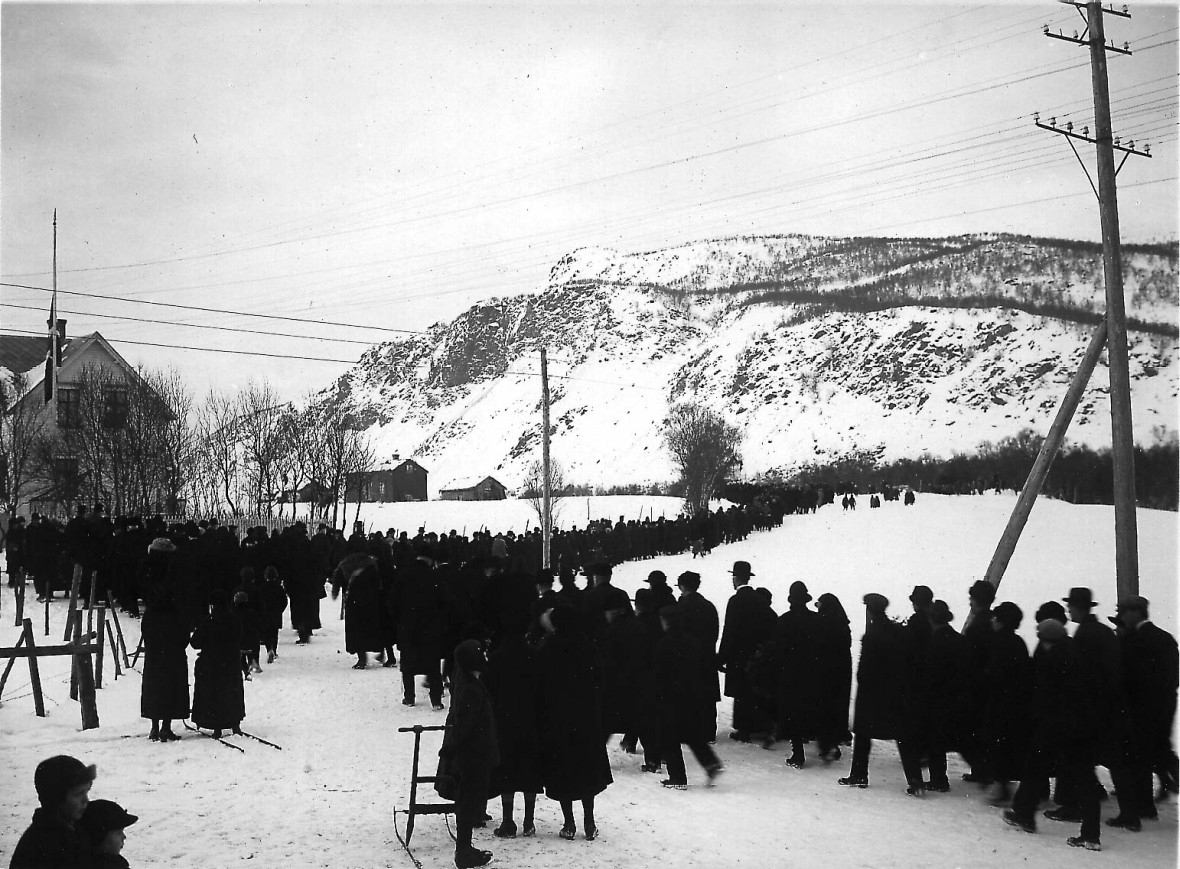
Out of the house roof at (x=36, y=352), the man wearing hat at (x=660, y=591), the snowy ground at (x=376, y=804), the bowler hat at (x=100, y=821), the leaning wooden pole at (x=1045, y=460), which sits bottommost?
the snowy ground at (x=376, y=804)

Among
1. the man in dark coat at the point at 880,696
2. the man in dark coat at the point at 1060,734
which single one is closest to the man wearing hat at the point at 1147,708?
the man in dark coat at the point at 1060,734

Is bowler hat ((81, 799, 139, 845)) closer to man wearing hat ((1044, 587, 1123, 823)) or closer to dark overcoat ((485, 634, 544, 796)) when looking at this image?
dark overcoat ((485, 634, 544, 796))

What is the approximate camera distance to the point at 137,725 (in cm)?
1052

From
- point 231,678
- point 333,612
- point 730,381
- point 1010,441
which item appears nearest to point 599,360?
point 730,381

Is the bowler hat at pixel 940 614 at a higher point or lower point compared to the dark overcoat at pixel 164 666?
higher

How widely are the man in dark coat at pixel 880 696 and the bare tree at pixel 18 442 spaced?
88.4 feet

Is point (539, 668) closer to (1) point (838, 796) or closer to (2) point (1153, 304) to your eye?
(1) point (838, 796)

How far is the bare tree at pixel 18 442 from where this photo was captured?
96.3 feet

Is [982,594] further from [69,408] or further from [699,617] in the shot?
[69,408]

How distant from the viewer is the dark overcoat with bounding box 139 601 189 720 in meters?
9.80

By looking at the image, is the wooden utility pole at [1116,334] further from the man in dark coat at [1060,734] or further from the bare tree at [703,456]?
the bare tree at [703,456]

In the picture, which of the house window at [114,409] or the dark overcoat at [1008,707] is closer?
the dark overcoat at [1008,707]

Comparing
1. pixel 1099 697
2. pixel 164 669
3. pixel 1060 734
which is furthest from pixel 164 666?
pixel 1099 697

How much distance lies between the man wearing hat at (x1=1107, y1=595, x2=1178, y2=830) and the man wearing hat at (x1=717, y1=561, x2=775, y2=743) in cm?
356
